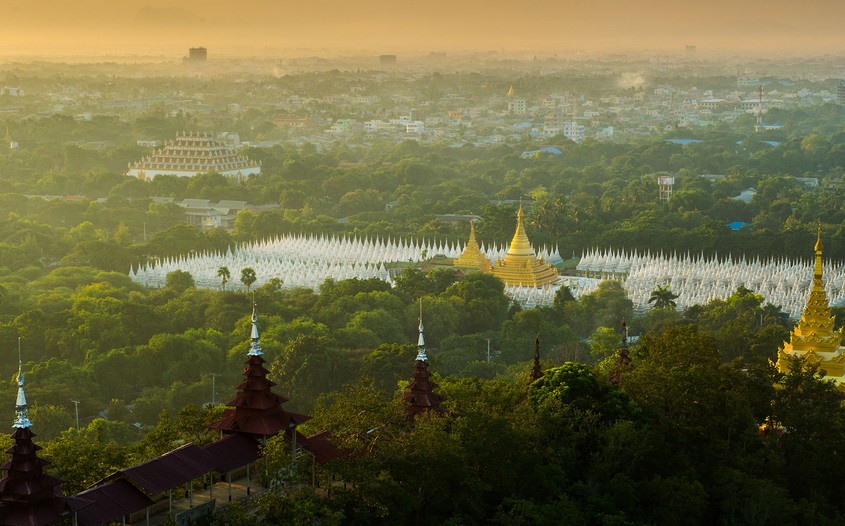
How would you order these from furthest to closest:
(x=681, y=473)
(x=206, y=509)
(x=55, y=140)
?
(x=55, y=140), (x=681, y=473), (x=206, y=509)

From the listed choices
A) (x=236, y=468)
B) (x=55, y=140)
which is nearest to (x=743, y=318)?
(x=236, y=468)

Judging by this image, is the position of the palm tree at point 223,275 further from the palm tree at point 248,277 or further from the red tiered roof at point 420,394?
Result: the red tiered roof at point 420,394

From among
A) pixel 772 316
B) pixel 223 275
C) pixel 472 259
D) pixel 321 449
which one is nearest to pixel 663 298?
pixel 772 316

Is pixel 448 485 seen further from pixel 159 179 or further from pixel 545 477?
pixel 159 179

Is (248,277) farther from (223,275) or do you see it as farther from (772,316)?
(772,316)

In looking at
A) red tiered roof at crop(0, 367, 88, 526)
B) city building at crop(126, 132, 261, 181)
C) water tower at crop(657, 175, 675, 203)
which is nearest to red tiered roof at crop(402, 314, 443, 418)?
red tiered roof at crop(0, 367, 88, 526)

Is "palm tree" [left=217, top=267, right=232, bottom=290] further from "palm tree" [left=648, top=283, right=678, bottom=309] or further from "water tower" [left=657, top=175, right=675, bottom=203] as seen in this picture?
"water tower" [left=657, top=175, right=675, bottom=203]
